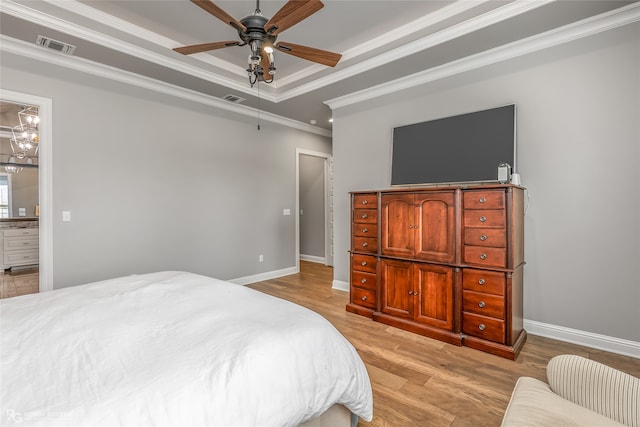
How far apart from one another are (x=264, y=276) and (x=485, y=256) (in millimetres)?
3333

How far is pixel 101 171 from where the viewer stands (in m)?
3.23

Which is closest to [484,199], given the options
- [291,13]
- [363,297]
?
[363,297]

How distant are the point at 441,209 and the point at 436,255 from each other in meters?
0.43

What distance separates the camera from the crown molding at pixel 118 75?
2732 mm

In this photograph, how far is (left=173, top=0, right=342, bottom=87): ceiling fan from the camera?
1.73 metres

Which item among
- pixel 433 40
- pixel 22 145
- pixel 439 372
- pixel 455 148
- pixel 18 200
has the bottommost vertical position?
pixel 439 372

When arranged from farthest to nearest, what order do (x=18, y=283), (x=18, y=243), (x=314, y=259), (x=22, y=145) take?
(x=314, y=259), (x=22, y=145), (x=18, y=243), (x=18, y=283)

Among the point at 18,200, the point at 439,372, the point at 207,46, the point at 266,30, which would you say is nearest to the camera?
the point at 266,30

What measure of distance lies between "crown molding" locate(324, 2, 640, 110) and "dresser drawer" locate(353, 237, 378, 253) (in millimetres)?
1887

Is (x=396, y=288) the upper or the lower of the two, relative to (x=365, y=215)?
lower

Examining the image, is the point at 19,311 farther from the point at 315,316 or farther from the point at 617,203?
the point at 617,203

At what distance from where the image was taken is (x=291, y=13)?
1.78m

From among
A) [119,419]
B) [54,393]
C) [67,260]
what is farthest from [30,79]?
[119,419]

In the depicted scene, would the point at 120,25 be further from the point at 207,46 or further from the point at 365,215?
the point at 365,215
